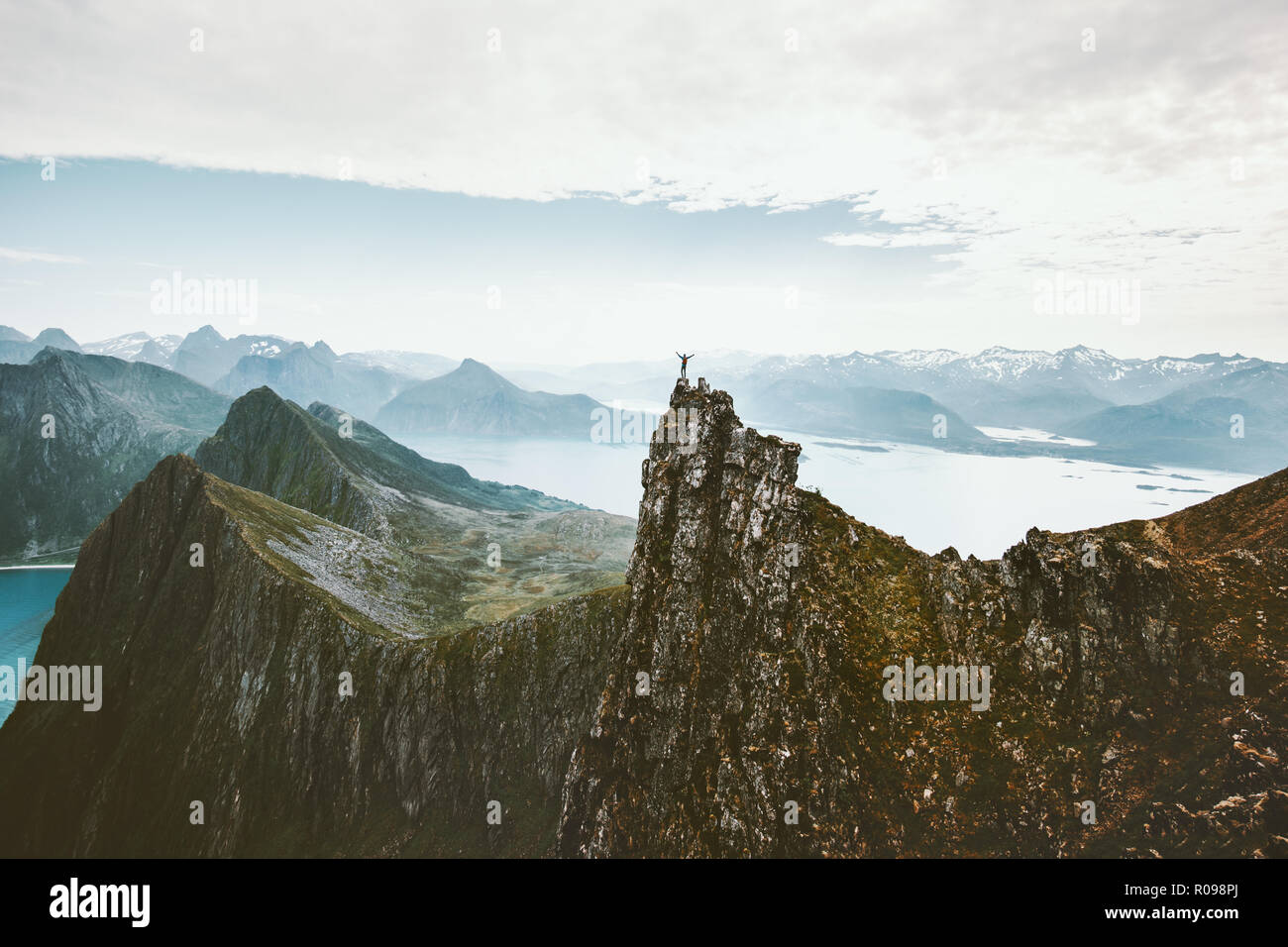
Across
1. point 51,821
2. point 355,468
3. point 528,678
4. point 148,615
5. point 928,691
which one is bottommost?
point 51,821

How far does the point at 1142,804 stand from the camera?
29.0 m

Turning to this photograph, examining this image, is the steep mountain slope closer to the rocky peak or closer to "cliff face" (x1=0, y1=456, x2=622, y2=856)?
"cliff face" (x1=0, y1=456, x2=622, y2=856)

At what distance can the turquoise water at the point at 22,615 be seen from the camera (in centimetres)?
14100

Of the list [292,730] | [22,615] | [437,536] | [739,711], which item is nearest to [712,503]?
[739,711]

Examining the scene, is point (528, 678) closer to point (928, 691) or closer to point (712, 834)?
point (712, 834)

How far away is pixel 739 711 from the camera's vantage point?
4078 cm

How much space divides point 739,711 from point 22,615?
793 ft

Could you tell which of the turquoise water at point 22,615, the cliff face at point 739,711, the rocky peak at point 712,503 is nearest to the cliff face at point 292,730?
the cliff face at point 739,711

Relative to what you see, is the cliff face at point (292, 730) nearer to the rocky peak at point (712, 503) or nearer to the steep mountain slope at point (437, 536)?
the steep mountain slope at point (437, 536)

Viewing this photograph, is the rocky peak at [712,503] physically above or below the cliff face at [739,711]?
above

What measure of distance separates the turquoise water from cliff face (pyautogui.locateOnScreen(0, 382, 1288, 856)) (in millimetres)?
80877

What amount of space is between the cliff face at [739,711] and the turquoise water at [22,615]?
80.9 m
